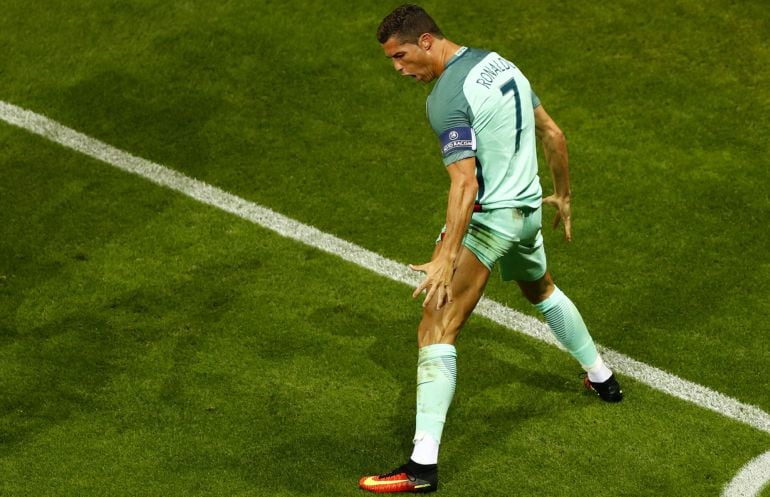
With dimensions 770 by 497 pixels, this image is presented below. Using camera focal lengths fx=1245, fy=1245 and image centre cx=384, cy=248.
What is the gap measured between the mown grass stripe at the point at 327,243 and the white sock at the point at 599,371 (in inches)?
13.6

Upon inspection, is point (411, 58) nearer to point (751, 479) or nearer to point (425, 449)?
point (425, 449)

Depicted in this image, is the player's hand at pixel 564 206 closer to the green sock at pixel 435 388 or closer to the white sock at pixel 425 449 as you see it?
the green sock at pixel 435 388

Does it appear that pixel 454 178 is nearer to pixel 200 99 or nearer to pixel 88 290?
pixel 88 290

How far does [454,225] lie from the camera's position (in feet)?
18.9

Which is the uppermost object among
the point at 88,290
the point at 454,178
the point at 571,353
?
the point at 454,178

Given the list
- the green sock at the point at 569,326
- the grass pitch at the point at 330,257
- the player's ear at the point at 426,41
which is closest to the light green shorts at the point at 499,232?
the green sock at the point at 569,326

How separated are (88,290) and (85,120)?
2.15m

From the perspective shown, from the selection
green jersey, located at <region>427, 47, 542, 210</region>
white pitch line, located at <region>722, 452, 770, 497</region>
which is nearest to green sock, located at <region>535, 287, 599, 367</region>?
green jersey, located at <region>427, 47, 542, 210</region>

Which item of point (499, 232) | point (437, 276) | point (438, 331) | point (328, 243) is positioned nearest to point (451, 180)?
point (499, 232)

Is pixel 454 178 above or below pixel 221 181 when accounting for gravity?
above

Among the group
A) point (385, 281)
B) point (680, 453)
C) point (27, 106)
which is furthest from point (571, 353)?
point (27, 106)

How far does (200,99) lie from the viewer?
31.6 ft

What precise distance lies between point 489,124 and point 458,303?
2.91ft

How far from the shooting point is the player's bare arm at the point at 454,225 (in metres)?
5.75
